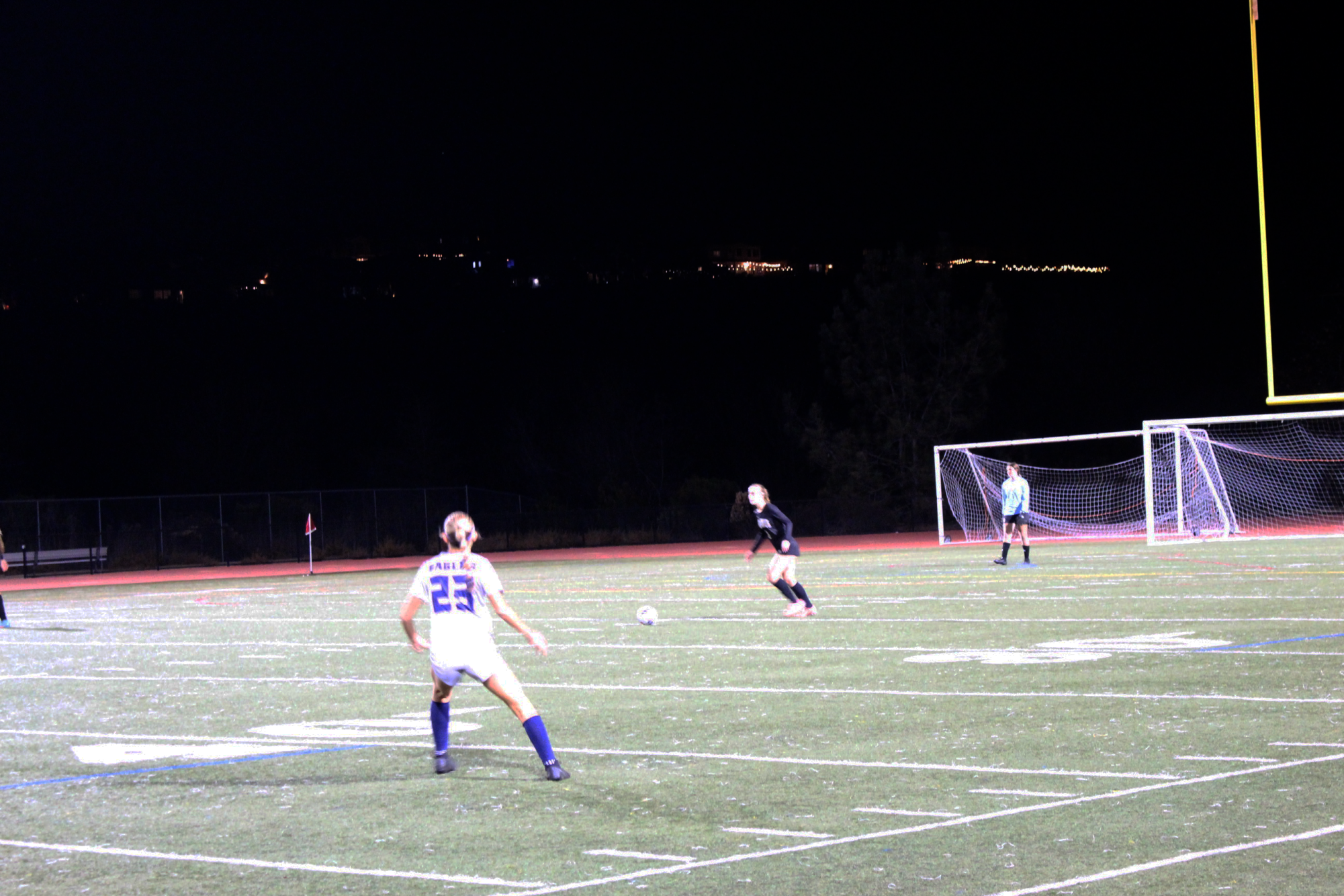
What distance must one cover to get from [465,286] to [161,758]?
13056 centimetres

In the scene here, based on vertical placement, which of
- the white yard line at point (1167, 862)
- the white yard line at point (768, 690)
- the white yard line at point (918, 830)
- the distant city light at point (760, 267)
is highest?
the distant city light at point (760, 267)

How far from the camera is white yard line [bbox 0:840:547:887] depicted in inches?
268

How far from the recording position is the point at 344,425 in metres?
111

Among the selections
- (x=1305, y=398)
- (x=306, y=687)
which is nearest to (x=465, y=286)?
(x=1305, y=398)

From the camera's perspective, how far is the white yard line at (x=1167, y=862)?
6281mm

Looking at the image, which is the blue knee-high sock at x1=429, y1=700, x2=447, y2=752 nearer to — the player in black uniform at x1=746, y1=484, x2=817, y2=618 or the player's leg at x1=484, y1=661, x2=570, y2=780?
the player's leg at x1=484, y1=661, x2=570, y2=780

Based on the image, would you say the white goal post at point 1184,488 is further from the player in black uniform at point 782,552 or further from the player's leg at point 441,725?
the player's leg at point 441,725

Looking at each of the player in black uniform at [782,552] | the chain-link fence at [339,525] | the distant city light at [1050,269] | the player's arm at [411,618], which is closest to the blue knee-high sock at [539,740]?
the player's arm at [411,618]

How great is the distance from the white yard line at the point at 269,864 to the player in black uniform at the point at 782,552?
13.3 metres

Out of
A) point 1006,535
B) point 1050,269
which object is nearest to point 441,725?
point 1006,535

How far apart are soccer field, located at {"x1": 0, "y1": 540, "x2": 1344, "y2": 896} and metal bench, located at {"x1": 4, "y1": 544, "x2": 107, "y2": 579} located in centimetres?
3001

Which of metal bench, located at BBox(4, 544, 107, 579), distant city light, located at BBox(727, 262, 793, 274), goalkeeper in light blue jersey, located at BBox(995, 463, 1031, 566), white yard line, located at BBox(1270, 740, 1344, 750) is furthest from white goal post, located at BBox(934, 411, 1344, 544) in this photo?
distant city light, located at BBox(727, 262, 793, 274)

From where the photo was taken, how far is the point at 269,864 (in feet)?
23.9

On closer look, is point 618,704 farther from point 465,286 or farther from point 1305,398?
point 465,286
